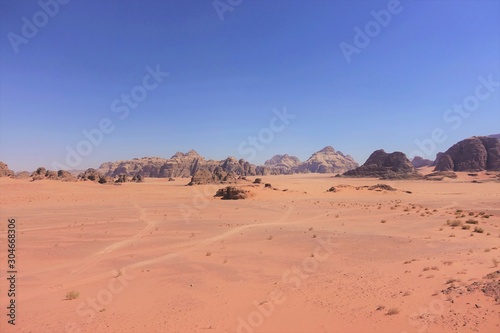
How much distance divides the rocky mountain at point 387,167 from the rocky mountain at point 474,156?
14.6 m

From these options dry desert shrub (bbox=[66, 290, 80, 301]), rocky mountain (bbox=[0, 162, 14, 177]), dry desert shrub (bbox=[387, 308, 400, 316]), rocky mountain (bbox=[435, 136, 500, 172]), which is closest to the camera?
dry desert shrub (bbox=[387, 308, 400, 316])

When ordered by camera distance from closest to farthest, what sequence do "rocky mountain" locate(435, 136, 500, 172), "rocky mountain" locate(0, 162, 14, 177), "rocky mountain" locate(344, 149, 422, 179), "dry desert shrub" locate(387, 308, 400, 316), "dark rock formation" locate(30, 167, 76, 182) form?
"dry desert shrub" locate(387, 308, 400, 316) < "rocky mountain" locate(0, 162, 14, 177) < "dark rock formation" locate(30, 167, 76, 182) < "rocky mountain" locate(435, 136, 500, 172) < "rocky mountain" locate(344, 149, 422, 179)

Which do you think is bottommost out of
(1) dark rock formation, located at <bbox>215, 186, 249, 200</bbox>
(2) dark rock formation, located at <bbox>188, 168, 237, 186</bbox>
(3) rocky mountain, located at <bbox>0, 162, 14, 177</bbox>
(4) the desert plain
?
(4) the desert plain

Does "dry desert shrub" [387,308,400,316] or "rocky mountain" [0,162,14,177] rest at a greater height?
"rocky mountain" [0,162,14,177]

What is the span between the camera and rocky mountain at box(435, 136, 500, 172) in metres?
100

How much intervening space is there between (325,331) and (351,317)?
0.94 meters

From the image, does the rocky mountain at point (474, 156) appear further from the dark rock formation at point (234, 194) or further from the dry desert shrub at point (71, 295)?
the dry desert shrub at point (71, 295)

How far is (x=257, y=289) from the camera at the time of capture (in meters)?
10.0

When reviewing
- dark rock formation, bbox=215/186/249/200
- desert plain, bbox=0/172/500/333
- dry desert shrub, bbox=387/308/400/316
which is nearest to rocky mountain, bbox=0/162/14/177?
dark rock formation, bbox=215/186/249/200

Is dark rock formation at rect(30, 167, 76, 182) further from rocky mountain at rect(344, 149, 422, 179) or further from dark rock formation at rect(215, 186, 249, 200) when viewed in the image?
rocky mountain at rect(344, 149, 422, 179)

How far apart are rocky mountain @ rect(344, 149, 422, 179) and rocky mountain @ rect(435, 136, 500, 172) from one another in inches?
575

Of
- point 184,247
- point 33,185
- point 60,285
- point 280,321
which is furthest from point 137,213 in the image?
point 33,185

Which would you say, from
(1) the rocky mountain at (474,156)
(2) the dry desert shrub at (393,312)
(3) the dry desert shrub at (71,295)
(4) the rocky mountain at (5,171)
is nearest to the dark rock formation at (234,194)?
(3) the dry desert shrub at (71,295)

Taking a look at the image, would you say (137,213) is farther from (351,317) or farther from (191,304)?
(351,317)
